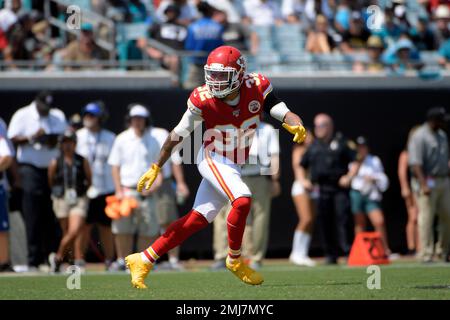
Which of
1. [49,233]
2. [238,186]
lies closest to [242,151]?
[238,186]

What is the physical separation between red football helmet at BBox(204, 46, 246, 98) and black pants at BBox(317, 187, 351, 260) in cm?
570

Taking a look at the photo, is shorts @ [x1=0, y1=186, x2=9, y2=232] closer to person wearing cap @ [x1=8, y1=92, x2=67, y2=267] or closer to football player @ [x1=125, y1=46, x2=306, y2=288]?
person wearing cap @ [x1=8, y1=92, x2=67, y2=267]

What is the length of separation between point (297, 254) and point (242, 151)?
582cm

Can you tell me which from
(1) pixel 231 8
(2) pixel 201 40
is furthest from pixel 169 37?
(1) pixel 231 8

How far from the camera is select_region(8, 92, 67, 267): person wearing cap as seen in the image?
14383mm

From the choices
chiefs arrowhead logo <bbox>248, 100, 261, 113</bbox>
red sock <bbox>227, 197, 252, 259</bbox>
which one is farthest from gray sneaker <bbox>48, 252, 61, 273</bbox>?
chiefs arrowhead logo <bbox>248, 100, 261, 113</bbox>

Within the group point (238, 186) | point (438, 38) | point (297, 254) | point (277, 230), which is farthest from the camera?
point (438, 38)

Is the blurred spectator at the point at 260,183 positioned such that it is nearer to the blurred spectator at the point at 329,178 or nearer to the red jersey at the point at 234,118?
the blurred spectator at the point at 329,178

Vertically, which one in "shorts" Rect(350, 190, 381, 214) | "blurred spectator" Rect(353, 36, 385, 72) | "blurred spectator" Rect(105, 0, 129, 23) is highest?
"blurred spectator" Rect(105, 0, 129, 23)

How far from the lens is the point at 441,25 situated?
20.0 meters

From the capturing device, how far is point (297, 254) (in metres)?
15.7

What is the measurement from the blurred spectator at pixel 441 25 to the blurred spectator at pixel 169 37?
497 cm

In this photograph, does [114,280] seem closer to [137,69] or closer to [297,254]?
[297,254]
